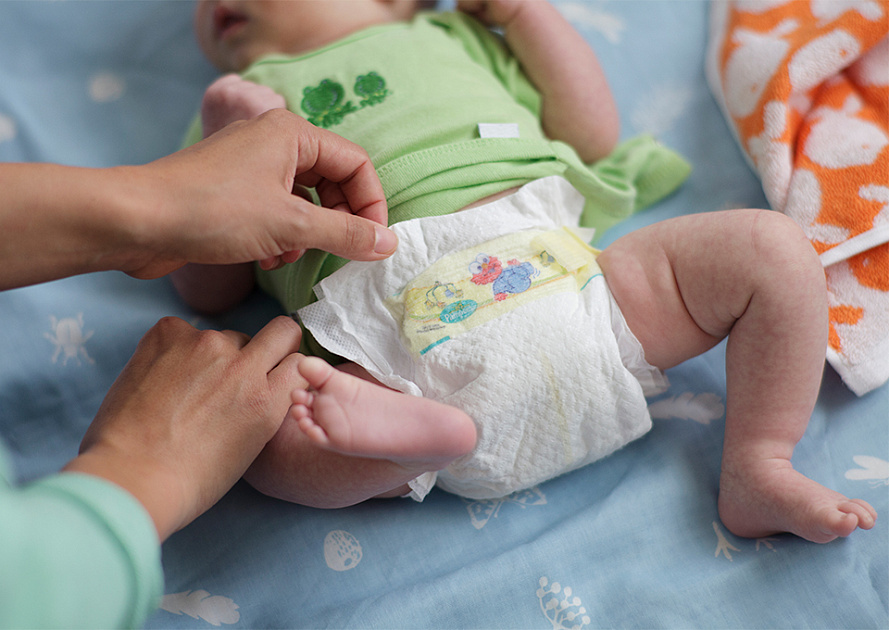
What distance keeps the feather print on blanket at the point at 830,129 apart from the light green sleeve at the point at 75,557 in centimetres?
106

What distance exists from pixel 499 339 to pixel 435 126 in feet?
1.33

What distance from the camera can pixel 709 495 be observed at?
A: 99 centimetres

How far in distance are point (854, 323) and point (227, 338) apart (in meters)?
1.05

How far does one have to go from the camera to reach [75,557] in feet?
1.82

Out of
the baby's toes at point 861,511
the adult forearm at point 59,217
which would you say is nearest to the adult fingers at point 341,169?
the adult forearm at point 59,217

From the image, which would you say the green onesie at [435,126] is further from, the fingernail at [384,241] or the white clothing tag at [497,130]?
the fingernail at [384,241]

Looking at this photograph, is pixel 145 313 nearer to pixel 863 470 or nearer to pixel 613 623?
pixel 613 623

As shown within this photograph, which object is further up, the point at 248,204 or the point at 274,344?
the point at 248,204

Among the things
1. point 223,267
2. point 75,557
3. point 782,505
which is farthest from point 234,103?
point 782,505

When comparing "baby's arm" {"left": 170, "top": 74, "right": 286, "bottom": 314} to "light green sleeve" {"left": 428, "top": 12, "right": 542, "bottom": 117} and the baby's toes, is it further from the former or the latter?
the baby's toes

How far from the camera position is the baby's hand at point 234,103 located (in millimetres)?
1062

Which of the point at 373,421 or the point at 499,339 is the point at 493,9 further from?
the point at 373,421

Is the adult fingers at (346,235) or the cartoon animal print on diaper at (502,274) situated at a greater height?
the adult fingers at (346,235)

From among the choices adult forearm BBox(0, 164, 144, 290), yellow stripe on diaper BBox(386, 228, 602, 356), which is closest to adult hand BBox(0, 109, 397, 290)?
adult forearm BBox(0, 164, 144, 290)
